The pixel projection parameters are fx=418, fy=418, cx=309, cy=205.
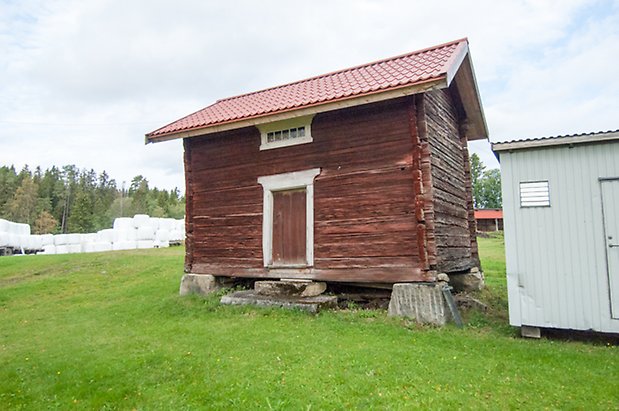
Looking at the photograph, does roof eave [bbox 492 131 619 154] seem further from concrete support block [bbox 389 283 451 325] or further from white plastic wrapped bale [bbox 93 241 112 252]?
white plastic wrapped bale [bbox 93 241 112 252]

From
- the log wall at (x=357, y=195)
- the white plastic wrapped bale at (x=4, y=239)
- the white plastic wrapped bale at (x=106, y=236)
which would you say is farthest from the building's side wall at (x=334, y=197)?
the white plastic wrapped bale at (x=4, y=239)

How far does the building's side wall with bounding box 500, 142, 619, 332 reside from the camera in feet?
20.9

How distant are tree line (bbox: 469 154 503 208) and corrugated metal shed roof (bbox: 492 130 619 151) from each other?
203 ft

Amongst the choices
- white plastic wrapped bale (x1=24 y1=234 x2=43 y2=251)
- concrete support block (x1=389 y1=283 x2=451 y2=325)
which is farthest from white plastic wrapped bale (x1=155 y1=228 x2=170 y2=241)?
concrete support block (x1=389 y1=283 x2=451 y2=325)

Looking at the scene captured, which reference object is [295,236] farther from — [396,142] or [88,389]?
[88,389]

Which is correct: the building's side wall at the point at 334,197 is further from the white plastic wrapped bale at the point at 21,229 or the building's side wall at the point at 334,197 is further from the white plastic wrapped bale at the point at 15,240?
the white plastic wrapped bale at the point at 21,229

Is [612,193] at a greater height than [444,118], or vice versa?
[444,118]

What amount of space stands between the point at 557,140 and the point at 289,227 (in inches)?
226

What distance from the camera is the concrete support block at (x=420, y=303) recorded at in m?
7.77

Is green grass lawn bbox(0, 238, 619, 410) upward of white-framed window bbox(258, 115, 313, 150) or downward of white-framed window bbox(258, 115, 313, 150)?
downward

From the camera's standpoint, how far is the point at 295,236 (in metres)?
9.86

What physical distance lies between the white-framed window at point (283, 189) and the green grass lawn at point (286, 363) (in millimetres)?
1599

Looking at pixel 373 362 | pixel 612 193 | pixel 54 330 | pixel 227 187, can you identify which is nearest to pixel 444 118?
pixel 612 193

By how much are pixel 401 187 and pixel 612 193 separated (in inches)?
138
